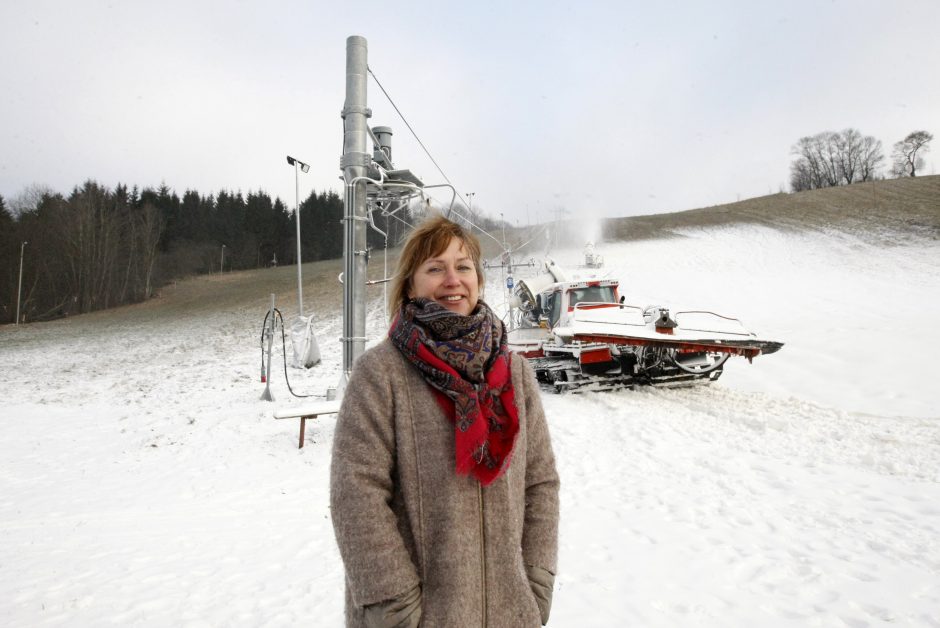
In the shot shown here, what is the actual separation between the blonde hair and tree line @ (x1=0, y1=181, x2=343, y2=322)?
5713 cm

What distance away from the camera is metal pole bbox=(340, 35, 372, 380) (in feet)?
25.0

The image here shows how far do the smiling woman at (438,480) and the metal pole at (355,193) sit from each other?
6258 mm

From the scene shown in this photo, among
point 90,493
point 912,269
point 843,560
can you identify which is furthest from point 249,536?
point 912,269

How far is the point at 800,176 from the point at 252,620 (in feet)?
312

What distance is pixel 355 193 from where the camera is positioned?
783 cm

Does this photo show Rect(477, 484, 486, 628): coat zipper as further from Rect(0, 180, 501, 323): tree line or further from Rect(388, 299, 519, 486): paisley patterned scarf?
Rect(0, 180, 501, 323): tree line

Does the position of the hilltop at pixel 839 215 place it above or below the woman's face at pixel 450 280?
above

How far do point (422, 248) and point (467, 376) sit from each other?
1.53 ft

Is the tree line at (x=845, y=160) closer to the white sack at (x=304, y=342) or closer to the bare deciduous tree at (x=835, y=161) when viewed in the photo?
the bare deciduous tree at (x=835, y=161)

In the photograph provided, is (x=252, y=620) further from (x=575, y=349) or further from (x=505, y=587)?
(x=575, y=349)

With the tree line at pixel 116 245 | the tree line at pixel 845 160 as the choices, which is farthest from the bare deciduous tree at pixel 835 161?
the tree line at pixel 116 245

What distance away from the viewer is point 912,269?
2516 cm

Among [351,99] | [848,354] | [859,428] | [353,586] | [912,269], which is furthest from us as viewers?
[912,269]

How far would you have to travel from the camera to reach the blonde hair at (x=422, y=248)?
170 cm
